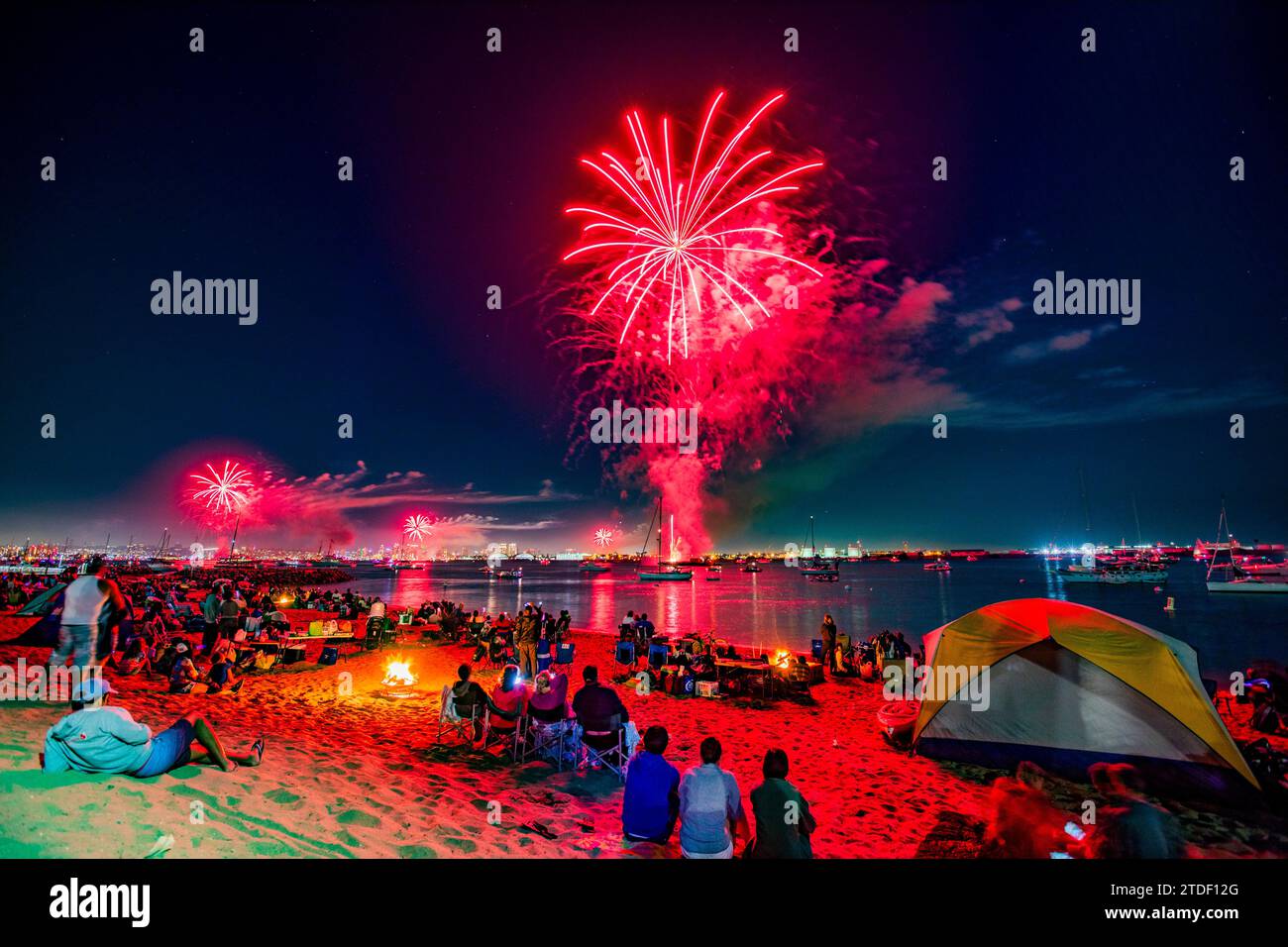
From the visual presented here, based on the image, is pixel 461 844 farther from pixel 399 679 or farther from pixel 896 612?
pixel 896 612

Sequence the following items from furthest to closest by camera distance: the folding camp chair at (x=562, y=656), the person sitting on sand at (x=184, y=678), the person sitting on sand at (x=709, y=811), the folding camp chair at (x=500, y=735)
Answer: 1. the folding camp chair at (x=562, y=656)
2. the person sitting on sand at (x=184, y=678)
3. the folding camp chair at (x=500, y=735)
4. the person sitting on sand at (x=709, y=811)

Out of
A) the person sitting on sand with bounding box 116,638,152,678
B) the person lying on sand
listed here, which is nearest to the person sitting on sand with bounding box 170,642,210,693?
the person sitting on sand with bounding box 116,638,152,678

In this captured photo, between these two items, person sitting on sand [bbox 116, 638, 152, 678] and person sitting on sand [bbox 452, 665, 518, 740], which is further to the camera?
person sitting on sand [bbox 116, 638, 152, 678]

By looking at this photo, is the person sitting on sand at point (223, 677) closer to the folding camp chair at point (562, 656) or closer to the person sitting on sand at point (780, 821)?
the folding camp chair at point (562, 656)

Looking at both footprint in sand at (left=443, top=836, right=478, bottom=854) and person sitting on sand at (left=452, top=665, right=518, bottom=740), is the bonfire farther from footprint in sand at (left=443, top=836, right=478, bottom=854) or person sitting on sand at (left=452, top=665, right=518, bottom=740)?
footprint in sand at (left=443, top=836, right=478, bottom=854)

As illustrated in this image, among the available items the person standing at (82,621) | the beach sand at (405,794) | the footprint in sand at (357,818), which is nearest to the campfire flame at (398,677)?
the beach sand at (405,794)

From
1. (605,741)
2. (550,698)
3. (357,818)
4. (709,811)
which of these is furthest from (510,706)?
(709,811)

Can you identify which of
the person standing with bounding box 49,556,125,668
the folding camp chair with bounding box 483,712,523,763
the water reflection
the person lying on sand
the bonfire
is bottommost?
the water reflection
